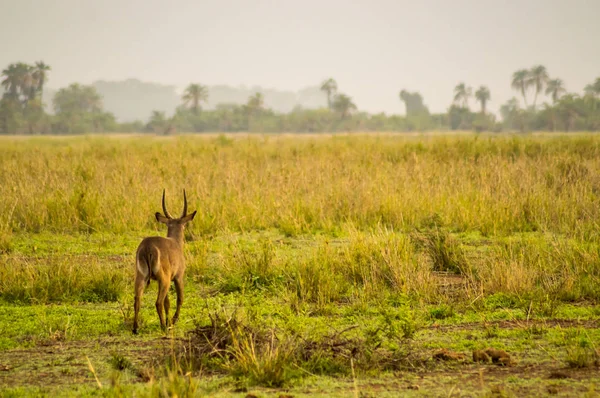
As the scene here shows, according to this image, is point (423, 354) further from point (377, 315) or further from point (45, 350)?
point (45, 350)

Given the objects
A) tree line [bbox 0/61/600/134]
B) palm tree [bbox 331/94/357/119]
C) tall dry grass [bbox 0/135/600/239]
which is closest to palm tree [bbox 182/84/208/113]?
tree line [bbox 0/61/600/134]

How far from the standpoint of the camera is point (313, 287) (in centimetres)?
748

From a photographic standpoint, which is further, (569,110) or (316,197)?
(569,110)

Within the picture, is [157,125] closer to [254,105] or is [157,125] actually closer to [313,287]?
[254,105]

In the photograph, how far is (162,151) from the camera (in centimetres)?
2175

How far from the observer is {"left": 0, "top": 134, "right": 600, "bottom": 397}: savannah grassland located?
5.00 meters

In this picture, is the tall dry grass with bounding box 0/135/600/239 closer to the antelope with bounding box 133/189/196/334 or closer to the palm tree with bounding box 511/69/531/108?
the antelope with bounding box 133/189/196/334

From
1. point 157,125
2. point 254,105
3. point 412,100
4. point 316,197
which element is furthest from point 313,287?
point 412,100

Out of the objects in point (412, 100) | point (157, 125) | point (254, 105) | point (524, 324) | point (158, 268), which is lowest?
point (524, 324)

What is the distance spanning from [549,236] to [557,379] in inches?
236

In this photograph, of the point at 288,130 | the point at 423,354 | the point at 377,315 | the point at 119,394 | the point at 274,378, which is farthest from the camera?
the point at 288,130

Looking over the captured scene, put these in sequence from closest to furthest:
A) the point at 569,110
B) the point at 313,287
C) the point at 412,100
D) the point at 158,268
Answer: the point at 158,268 < the point at 313,287 < the point at 569,110 < the point at 412,100

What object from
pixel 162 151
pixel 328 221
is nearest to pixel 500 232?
pixel 328 221

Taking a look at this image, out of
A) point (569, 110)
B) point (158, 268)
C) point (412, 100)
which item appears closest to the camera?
point (158, 268)
